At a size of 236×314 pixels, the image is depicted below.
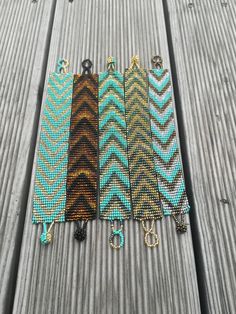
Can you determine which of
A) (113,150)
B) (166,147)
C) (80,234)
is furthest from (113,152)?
(80,234)

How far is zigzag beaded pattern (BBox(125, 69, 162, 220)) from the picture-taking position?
88cm

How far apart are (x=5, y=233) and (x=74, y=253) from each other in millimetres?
214

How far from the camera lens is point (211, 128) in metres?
0.99

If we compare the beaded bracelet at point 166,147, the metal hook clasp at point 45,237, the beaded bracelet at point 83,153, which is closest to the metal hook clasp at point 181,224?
the beaded bracelet at point 166,147

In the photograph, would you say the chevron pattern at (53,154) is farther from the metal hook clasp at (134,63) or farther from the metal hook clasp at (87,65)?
the metal hook clasp at (134,63)

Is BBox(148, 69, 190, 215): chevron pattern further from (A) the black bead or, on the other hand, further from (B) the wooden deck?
(A) the black bead

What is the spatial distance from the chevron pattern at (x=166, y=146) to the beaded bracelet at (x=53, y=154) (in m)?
0.31

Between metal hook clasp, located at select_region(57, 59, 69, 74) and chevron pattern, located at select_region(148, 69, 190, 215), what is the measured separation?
327mm

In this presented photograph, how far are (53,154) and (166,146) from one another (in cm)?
39

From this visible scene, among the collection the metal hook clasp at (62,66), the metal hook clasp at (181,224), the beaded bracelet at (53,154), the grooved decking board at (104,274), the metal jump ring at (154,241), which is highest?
the metal hook clasp at (62,66)

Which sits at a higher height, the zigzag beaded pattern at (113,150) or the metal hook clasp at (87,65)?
the metal hook clasp at (87,65)

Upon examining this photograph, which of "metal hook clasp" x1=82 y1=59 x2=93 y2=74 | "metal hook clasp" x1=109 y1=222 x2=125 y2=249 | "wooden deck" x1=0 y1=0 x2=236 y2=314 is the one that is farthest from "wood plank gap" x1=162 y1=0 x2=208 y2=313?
"metal hook clasp" x1=82 y1=59 x2=93 y2=74

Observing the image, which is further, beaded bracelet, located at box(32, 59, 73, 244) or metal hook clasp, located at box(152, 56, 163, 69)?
metal hook clasp, located at box(152, 56, 163, 69)

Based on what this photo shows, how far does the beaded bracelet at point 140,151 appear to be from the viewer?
0.87 meters
